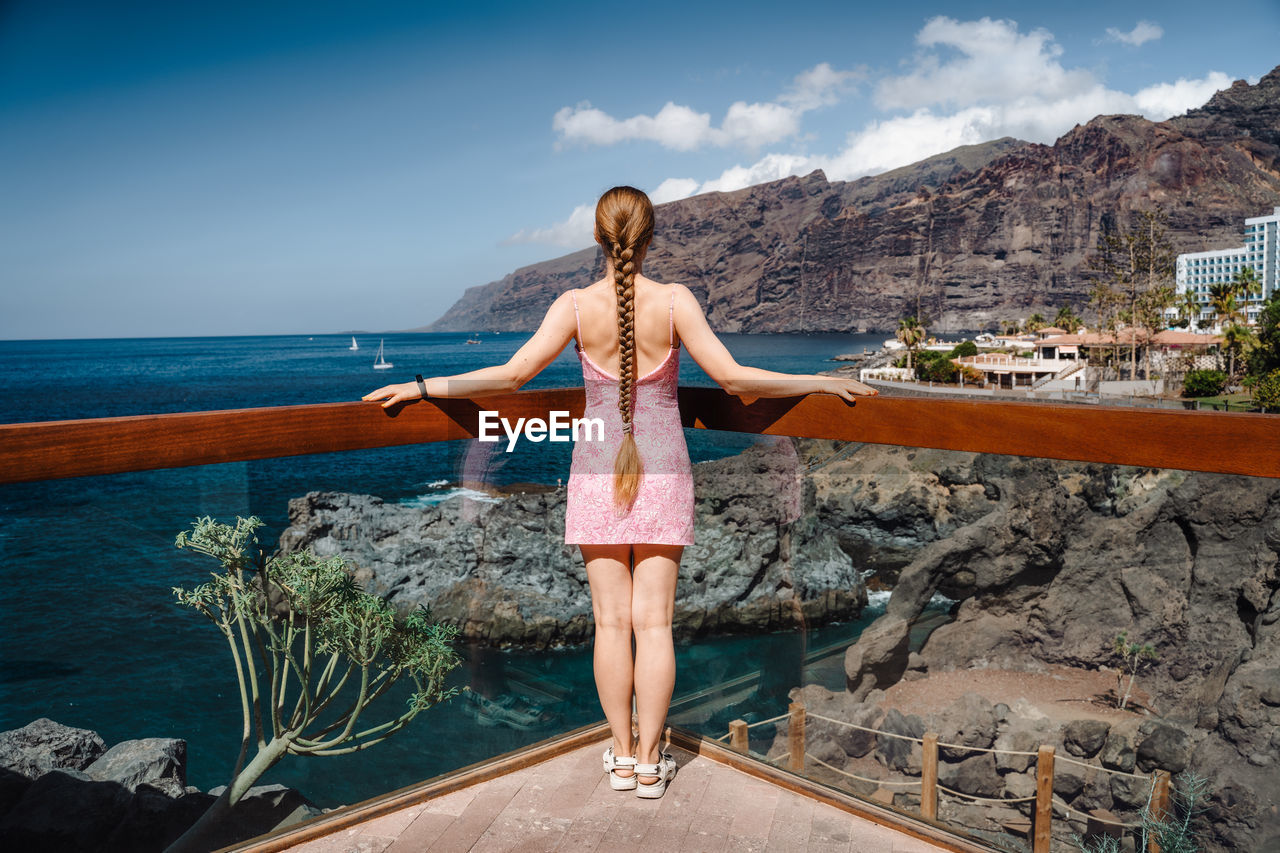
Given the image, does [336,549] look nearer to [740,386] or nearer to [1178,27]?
[740,386]

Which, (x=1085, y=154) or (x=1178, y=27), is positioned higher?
(x=1178, y=27)

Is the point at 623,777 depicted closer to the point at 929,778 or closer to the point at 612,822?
the point at 612,822

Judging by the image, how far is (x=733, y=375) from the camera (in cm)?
183

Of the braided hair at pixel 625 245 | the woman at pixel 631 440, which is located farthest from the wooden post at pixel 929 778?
the braided hair at pixel 625 245

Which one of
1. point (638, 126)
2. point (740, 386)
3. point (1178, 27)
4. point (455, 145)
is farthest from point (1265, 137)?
point (740, 386)

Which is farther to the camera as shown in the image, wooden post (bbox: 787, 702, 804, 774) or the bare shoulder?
wooden post (bbox: 787, 702, 804, 774)

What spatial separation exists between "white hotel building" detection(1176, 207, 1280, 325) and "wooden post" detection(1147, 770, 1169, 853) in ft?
478

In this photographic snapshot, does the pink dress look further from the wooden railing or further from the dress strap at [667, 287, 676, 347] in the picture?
the wooden railing

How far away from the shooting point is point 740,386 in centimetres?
187

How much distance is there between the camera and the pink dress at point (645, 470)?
6.05 ft

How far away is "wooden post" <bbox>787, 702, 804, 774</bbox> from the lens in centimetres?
196

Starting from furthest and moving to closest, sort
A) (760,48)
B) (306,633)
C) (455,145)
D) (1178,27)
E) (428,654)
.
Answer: (1178,27) → (760,48) → (455,145) → (428,654) → (306,633)

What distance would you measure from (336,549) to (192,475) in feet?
1.15

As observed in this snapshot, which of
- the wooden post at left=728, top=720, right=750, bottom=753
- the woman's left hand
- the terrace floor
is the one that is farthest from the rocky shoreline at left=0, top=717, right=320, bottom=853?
the wooden post at left=728, top=720, right=750, bottom=753
